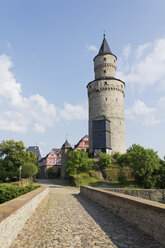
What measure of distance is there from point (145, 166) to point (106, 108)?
2256 centimetres

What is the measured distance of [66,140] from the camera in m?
46.3

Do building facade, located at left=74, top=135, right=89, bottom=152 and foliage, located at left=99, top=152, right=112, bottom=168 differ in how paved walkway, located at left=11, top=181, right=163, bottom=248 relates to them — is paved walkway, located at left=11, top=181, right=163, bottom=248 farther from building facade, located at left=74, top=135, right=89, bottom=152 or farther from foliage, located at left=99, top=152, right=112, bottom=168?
building facade, located at left=74, top=135, right=89, bottom=152

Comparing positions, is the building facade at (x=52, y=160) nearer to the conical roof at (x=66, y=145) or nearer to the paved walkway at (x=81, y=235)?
the conical roof at (x=66, y=145)

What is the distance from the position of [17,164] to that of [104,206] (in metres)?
29.7

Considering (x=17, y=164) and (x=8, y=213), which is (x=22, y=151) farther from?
(x=8, y=213)

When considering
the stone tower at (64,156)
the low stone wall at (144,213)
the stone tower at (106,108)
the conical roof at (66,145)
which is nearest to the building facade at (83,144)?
the conical roof at (66,145)

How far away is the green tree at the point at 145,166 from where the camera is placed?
24438mm

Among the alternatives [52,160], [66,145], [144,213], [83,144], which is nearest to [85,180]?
[66,145]

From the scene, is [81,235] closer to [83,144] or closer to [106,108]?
[106,108]

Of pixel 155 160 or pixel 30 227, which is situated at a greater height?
pixel 155 160

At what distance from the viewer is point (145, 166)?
24641mm

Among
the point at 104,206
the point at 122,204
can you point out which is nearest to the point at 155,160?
the point at 104,206

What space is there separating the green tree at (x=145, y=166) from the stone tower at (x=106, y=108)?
15060mm

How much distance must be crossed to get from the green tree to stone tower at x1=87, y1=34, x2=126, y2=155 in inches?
593
